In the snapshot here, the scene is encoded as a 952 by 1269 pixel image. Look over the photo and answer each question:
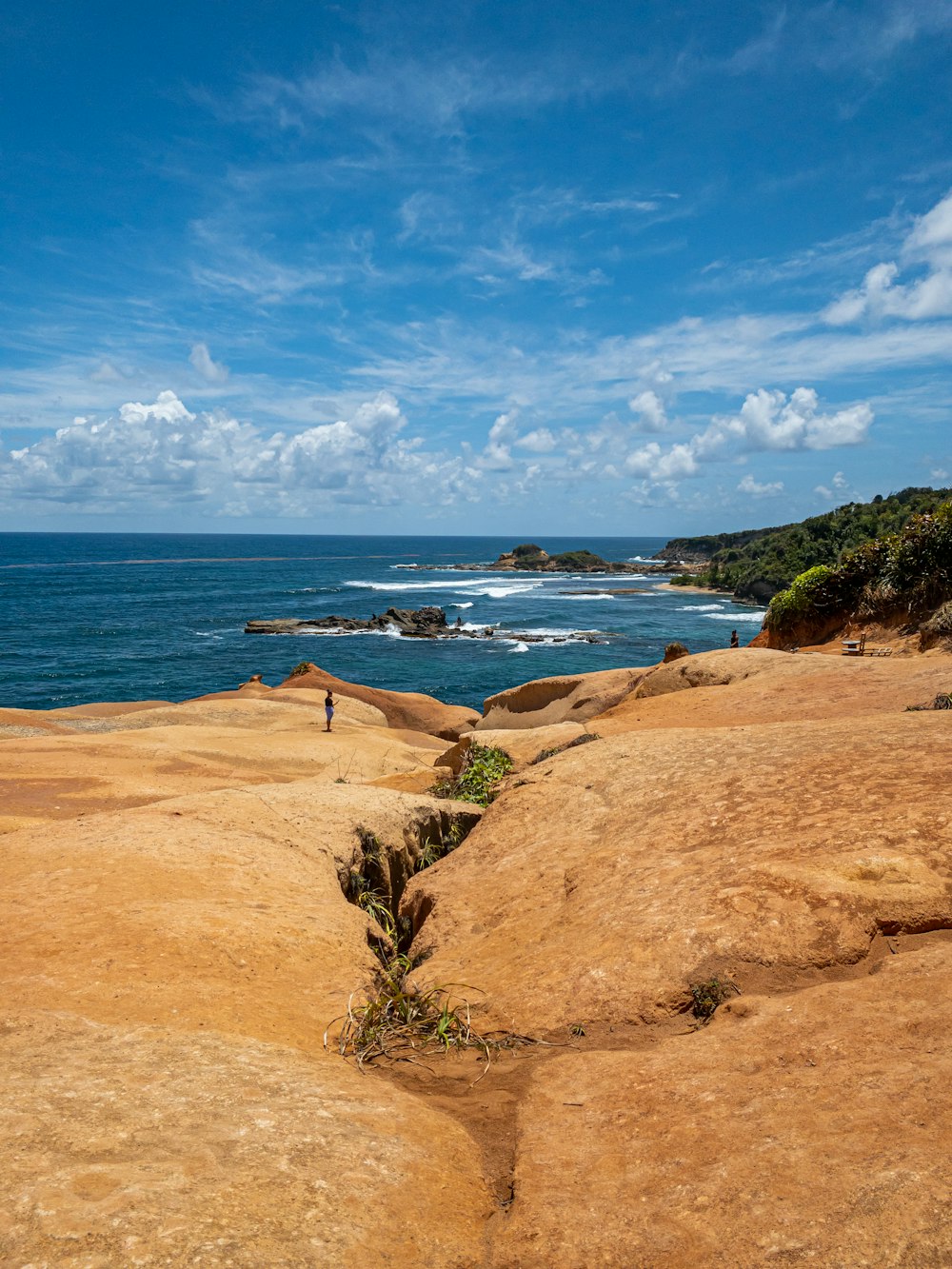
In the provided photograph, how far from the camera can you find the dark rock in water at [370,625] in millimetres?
70312

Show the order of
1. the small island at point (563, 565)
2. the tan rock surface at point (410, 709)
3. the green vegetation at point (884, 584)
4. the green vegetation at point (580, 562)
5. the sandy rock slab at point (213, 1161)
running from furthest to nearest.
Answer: the green vegetation at point (580, 562), the small island at point (563, 565), the tan rock surface at point (410, 709), the green vegetation at point (884, 584), the sandy rock slab at point (213, 1161)

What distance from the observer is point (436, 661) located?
57.7 m

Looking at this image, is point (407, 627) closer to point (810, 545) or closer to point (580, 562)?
point (810, 545)

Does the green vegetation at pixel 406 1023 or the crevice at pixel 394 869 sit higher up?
the green vegetation at pixel 406 1023

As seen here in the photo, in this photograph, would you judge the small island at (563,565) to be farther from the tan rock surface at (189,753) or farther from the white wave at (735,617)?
the tan rock surface at (189,753)

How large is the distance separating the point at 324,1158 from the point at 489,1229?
88 centimetres

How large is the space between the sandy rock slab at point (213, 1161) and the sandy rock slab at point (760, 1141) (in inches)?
19.4

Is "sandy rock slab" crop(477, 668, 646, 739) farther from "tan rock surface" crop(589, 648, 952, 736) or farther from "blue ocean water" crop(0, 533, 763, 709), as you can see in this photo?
"blue ocean water" crop(0, 533, 763, 709)

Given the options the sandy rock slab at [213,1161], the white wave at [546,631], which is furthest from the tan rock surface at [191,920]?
the white wave at [546,631]

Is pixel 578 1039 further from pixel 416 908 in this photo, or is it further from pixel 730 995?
pixel 416 908

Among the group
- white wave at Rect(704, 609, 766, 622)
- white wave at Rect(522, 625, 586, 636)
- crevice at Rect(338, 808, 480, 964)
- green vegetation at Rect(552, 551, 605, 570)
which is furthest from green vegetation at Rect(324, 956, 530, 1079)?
green vegetation at Rect(552, 551, 605, 570)

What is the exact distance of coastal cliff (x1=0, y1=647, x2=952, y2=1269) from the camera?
3545 millimetres

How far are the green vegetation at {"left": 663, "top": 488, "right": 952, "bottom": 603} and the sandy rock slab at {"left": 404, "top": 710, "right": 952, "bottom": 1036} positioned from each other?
52.6 m

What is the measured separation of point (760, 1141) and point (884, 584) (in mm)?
23921
